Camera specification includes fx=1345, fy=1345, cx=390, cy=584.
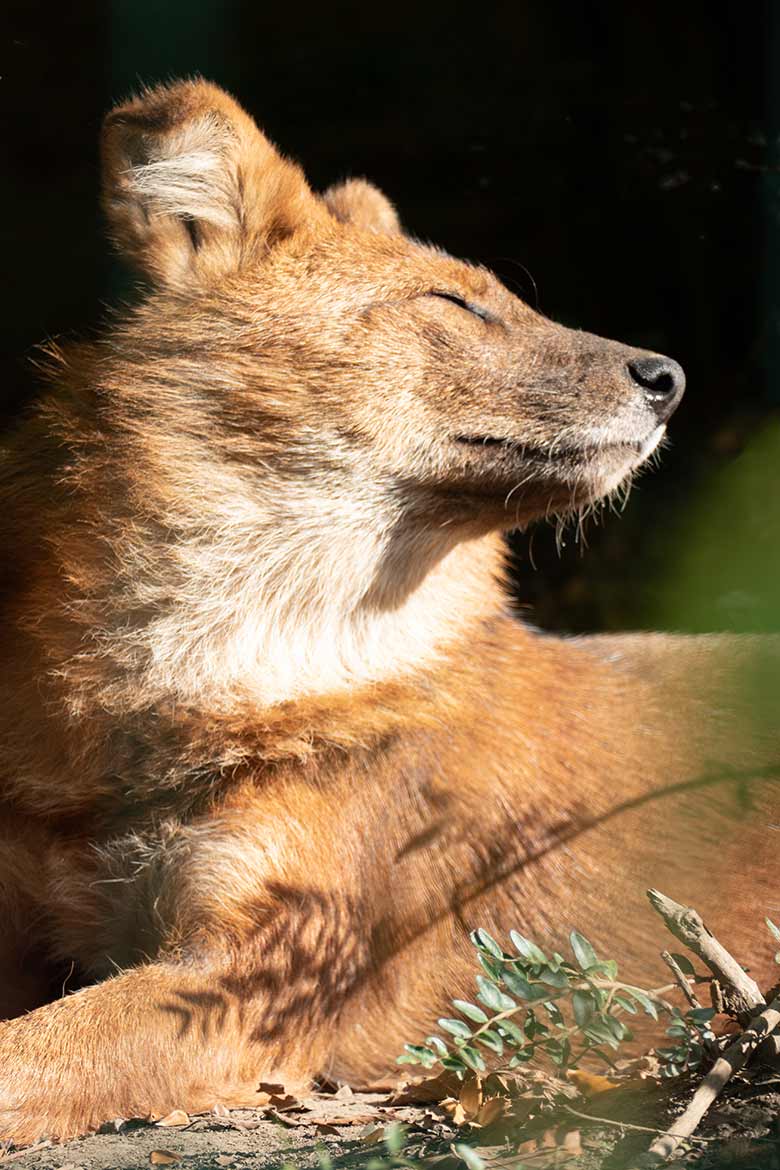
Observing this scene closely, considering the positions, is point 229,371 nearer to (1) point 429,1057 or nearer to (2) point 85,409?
(2) point 85,409

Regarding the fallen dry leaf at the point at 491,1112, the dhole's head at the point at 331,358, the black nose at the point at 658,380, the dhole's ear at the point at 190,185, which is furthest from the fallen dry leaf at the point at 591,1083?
the dhole's ear at the point at 190,185

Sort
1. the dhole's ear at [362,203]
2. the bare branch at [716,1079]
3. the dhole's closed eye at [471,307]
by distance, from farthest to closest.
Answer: the dhole's ear at [362,203]
the dhole's closed eye at [471,307]
the bare branch at [716,1079]

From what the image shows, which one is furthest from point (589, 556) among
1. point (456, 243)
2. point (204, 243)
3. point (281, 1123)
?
point (281, 1123)

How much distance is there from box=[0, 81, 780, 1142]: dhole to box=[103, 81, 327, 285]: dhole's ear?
0.04 ft

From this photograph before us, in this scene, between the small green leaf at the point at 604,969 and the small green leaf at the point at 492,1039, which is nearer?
the small green leaf at the point at 492,1039

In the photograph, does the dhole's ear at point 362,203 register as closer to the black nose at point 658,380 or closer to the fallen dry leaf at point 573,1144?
the black nose at point 658,380

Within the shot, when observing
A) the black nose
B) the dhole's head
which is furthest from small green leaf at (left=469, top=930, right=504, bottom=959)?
the black nose

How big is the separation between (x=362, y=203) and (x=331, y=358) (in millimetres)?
1439

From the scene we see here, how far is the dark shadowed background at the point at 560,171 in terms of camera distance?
745 centimetres

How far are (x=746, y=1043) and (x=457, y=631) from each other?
5.92 ft

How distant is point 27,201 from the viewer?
300 inches

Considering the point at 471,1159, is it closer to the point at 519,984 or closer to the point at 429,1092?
the point at 519,984

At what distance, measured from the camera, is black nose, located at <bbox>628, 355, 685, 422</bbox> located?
4.30 metres

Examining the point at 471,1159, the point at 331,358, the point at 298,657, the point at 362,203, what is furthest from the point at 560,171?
the point at 471,1159
